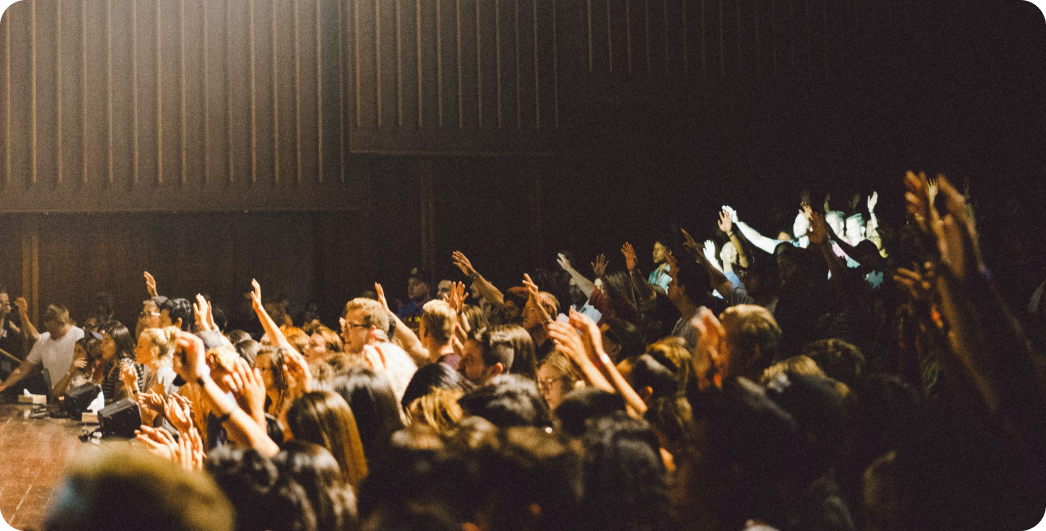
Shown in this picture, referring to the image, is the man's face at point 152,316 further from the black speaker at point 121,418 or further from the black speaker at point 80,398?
the black speaker at point 121,418

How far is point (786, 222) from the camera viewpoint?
9211 millimetres

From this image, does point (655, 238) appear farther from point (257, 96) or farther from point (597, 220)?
point (257, 96)

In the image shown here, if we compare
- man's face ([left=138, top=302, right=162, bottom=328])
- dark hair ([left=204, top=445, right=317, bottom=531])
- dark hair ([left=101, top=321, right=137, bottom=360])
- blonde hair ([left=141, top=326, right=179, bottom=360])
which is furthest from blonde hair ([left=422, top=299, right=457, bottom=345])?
dark hair ([left=101, top=321, right=137, bottom=360])

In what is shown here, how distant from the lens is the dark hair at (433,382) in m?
2.80

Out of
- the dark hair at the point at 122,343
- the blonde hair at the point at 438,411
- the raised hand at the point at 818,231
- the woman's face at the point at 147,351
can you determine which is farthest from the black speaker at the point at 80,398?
the raised hand at the point at 818,231

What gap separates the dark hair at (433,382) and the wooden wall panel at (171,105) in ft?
24.2

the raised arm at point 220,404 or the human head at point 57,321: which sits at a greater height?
the raised arm at point 220,404

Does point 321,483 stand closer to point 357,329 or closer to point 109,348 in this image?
point 357,329

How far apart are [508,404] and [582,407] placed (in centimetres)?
21

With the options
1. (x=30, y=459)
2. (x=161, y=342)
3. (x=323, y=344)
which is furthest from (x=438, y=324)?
(x=30, y=459)

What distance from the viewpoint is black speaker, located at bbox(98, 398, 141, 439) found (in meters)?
4.07

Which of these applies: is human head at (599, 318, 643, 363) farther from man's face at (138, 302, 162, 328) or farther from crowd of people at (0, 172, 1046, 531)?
man's face at (138, 302, 162, 328)

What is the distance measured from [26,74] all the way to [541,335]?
7.81 metres

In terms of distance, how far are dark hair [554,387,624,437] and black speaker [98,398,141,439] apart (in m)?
2.74
